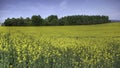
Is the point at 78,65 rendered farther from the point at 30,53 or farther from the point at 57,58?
the point at 30,53

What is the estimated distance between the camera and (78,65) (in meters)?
9.63

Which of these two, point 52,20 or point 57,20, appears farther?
point 52,20

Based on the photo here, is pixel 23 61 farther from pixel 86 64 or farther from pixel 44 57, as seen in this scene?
pixel 86 64

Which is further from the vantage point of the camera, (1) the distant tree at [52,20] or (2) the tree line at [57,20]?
(1) the distant tree at [52,20]

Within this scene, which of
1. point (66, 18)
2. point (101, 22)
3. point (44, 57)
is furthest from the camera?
point (101, 22)

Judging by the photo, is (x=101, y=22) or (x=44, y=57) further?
(x=101, y=22)

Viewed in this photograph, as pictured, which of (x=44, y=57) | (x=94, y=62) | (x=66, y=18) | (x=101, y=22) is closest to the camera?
(x=44, y=57)

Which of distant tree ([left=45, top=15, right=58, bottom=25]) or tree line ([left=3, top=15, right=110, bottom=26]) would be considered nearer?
tree line ([left=3, top=15, right=110, bottom=26])

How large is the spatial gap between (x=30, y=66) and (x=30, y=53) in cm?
108

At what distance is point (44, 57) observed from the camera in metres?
9.16

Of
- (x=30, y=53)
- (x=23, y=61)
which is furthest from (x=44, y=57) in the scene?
(x=23, y=61)

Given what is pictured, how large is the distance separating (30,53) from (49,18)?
4795cm

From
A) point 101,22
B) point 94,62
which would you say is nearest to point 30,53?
point 94,62

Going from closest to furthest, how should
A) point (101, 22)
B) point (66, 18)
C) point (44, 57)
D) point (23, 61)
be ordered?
point (23, 61)
point (44, 57)
point (66, 18)
point (101, 22)
